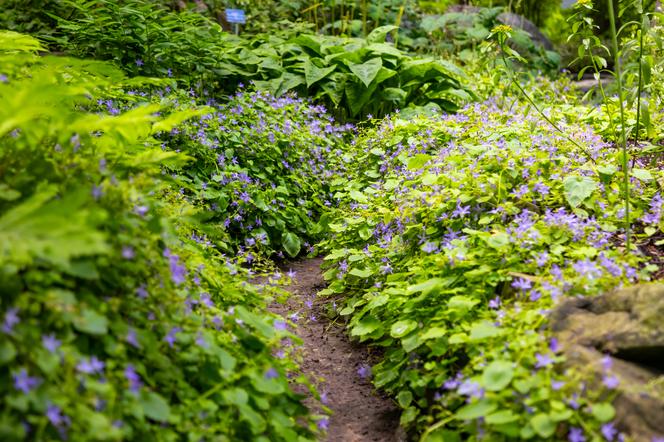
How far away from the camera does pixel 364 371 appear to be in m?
2.62

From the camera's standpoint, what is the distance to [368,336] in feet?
9.29

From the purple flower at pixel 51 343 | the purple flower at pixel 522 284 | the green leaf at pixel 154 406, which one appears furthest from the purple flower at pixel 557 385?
the purple flower at pixel 51 343

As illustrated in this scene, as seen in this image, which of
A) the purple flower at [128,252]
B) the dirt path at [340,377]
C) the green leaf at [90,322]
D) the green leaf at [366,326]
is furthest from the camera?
the green leaf at [366,326]

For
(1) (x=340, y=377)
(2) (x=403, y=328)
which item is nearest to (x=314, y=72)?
(1) (x=340, y=377)

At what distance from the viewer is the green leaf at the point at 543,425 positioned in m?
1.57

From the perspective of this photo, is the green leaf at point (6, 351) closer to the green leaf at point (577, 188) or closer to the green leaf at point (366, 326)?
the green leaf at point (366, 326)

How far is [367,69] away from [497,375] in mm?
4281

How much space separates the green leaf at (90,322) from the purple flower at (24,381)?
14 centimetres

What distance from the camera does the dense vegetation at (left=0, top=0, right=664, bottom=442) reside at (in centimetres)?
139

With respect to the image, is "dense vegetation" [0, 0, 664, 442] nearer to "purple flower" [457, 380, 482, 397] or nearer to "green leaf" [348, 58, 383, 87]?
"purple flower" [457, 380, 482, 397]

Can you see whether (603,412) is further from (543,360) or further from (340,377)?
(340,377)

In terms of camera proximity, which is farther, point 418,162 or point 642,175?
point 418,162

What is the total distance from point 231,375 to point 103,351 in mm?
414

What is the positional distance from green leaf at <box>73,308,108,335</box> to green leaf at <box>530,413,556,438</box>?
3.79ft
